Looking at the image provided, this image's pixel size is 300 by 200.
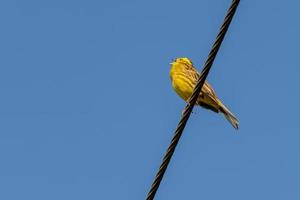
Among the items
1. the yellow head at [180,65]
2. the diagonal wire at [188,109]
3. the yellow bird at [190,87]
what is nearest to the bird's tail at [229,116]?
the yellow bird at [190,87]

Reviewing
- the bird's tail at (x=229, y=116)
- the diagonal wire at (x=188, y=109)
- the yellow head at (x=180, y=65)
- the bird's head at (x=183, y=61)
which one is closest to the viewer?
the diagonal wire at (x=188, y=109)

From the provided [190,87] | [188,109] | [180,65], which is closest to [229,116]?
[190,87]

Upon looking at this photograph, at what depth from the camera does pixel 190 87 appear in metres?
13.2

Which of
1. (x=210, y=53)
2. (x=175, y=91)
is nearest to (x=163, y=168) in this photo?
(x=210, y=53)

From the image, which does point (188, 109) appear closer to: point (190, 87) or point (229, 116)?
point (229, 116)

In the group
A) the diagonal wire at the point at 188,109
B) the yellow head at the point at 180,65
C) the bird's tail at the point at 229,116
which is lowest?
the diagonal wire at the point at 188,109

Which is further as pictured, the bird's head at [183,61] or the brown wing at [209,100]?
the bird's head at [183,61]

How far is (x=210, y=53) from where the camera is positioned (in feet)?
→ 21.4

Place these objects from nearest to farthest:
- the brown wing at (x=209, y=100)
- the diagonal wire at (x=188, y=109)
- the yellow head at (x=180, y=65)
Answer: the diagonal wire at (x=188, y=109) < the brown wing at (x=209, y=100) < the yellow head at (x=180, y=65)

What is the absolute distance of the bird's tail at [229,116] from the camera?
464 inches

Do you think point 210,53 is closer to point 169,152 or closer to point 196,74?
point 169,152

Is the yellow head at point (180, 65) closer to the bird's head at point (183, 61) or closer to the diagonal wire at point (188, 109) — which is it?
the bird's head at point (183, 61)

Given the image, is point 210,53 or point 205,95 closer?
point 210,53

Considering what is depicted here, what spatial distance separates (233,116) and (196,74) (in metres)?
2.06
